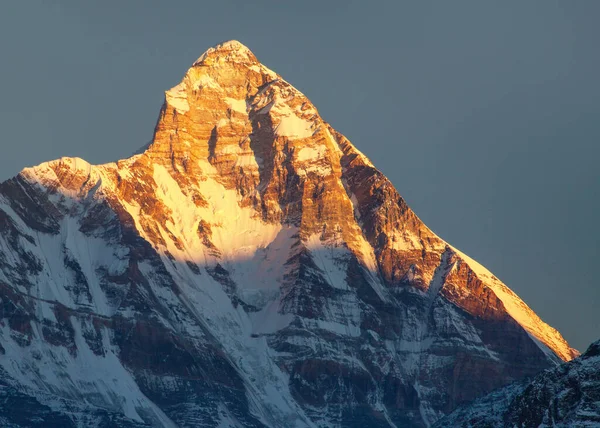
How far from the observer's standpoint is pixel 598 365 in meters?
197

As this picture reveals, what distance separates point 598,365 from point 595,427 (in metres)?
7.72

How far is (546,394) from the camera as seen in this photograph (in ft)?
652

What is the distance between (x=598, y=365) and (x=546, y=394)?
5.53 meters

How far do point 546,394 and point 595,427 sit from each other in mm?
8463

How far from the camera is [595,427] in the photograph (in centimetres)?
19125
